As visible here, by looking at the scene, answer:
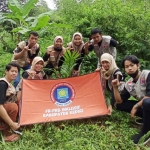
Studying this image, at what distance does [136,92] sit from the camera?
147 inches

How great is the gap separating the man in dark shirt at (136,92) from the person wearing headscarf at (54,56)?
181 cm

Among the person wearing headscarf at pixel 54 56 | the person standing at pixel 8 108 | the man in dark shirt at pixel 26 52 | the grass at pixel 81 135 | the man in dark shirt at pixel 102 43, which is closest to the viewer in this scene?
the grass at pixel 81 135

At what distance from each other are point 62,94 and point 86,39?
3.28 metres

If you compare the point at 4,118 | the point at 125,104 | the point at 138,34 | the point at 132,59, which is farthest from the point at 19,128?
the point at 138,34

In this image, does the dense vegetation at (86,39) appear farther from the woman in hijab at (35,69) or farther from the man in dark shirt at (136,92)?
the woman in hijab at (35,69)

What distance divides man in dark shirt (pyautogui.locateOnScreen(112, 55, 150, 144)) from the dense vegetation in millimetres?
257

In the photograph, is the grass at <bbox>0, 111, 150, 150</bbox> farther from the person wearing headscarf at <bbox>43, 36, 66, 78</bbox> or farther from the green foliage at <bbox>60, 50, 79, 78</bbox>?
the person wearing headscarf at <bbox>43, 36, 66, 78</bbox>

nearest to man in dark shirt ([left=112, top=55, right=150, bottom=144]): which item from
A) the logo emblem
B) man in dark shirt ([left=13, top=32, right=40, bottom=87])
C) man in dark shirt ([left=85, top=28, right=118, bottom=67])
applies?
the logo emblem

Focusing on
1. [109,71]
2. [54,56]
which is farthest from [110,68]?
[54,56]

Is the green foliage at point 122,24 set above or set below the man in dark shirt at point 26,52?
above

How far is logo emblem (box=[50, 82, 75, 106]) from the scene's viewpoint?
4173 millimetres

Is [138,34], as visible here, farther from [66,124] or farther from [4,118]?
[4,118]

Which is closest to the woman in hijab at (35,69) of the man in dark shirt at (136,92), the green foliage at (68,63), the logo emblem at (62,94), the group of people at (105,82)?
the group of people at (105,82)

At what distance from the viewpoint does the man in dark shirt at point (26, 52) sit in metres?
5.02
